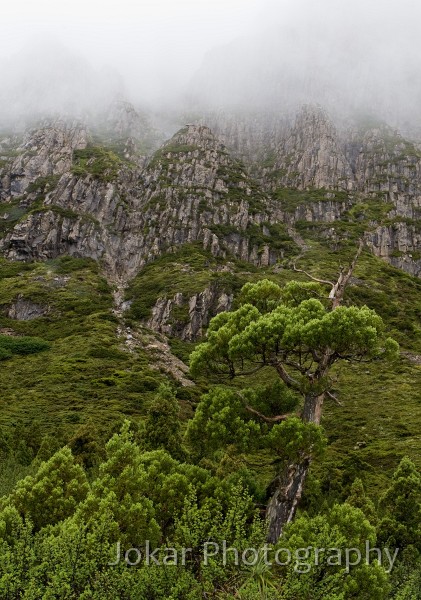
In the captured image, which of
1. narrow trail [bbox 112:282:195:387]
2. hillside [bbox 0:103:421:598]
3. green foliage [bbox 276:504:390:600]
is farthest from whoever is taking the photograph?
narrow trail [bbox 112:282:195:387]

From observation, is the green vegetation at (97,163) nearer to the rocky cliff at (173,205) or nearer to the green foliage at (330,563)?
the rocky cliff at (173,205)

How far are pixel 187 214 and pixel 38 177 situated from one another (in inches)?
2238

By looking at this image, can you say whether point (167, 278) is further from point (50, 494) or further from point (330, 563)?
point (330, 563)

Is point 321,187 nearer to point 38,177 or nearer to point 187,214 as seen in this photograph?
point 187,214

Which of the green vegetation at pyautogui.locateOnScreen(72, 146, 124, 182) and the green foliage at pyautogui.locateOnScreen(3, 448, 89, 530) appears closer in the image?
the green foliage at pyautogui.locateOnScreen(3, 448, 89, 530)

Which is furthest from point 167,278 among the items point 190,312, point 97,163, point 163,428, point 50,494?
point 50,494

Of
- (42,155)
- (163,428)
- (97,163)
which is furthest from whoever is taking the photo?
(42,155)

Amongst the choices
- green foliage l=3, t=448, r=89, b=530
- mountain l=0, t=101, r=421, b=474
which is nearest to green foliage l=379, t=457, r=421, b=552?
green foliage l=3, t=448, r=89, b=530

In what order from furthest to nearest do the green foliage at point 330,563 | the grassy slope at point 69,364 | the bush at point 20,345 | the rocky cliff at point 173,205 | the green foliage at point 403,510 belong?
the rocky cliff at point 173,205, the bush at point 20,345, the grassy slope at point 69,364, the green foliage at point 403,510, the green foliage at point 330,563

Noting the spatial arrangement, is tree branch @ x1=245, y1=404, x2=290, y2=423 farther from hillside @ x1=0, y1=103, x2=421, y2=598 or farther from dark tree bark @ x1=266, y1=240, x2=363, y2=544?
hillside @ x1=0, y1=103, x2=421, y2=598

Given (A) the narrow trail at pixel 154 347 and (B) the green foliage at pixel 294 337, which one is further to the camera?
(A) the narrow trail at pixel 154 347

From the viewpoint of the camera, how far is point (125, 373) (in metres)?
67.1

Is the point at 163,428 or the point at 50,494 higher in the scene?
the point at 50,494

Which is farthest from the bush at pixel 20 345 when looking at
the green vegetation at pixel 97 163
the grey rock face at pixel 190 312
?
the green vegetation at pixel 97 163
